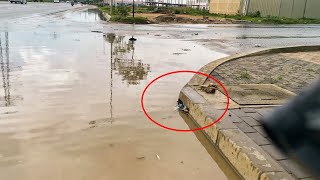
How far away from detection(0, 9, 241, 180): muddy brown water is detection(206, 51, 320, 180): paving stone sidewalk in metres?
0.75

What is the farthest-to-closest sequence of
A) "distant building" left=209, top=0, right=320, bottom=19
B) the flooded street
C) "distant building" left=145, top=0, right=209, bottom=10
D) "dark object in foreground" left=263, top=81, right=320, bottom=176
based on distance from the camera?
"distant building" left=145, top=0, right=209, bottom=10, "distant building" left=209, top=0, right=320, bottom=19, the flooded street, "dark object in foreground" left=263, top=81, right=320, bottom=176

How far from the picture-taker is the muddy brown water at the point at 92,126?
3.81 meters

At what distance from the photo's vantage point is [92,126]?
192 inches

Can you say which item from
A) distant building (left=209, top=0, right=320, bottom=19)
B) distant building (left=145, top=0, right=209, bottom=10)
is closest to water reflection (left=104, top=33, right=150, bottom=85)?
distant building (left=209, top=0, right=320, bottom=19)

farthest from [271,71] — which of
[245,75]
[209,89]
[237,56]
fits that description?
[209,89]

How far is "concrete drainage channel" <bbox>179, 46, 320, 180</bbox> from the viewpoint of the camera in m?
3.36

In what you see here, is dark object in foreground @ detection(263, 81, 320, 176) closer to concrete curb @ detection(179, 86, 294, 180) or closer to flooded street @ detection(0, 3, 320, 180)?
concrete curb @ detection(179, 86, 294, 180)

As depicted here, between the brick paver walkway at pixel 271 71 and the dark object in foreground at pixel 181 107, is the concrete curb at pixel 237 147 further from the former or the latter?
the brick paver walkway at pixel 271 71

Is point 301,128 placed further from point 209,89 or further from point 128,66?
point 128,66

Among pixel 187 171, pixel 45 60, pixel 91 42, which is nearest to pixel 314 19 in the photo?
pixel 91 42

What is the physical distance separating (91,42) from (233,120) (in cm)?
1043

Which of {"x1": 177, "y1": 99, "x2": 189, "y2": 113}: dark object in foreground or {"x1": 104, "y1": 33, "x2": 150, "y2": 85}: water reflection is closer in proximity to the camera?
{"x1": 177, "y1": 99, "x2": 189, "y2": 113}: dark object in foreground

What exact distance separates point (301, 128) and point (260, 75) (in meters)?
7.55

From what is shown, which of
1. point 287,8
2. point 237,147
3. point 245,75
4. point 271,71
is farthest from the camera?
point 287,8
